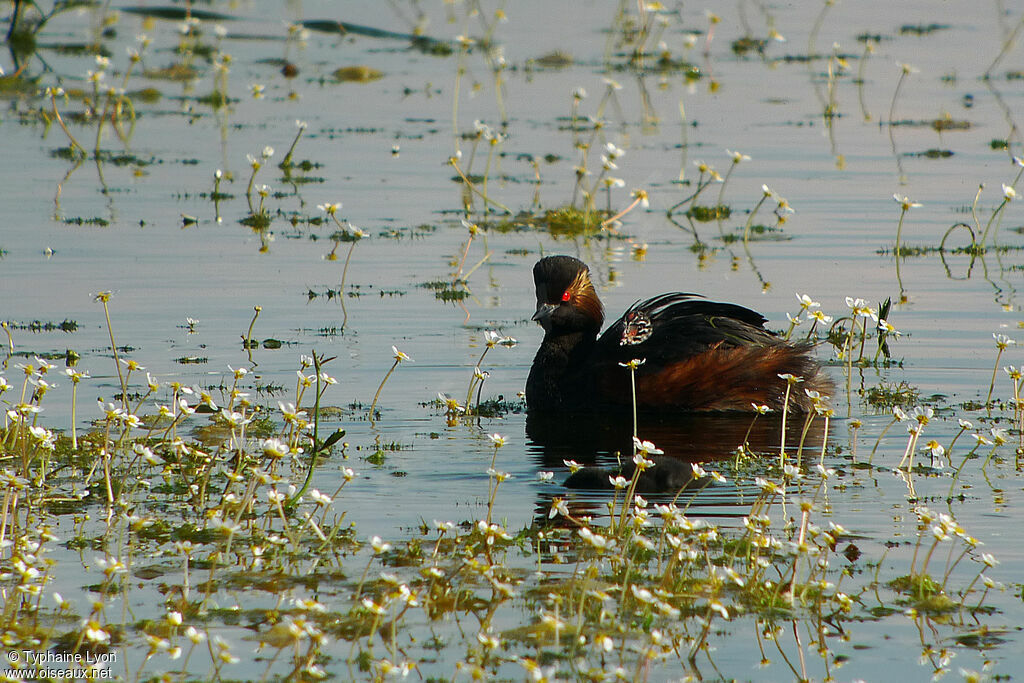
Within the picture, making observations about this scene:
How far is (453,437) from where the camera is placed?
342 inches

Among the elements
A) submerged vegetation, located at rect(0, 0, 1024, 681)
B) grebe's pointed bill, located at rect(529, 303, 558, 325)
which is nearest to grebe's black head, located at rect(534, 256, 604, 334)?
grebe's pointed bill, located at rect(529, 303, 558, 325)

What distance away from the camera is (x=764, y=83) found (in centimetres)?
2127

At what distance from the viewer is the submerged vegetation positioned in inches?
222

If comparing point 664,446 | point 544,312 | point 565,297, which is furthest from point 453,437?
point 565,297

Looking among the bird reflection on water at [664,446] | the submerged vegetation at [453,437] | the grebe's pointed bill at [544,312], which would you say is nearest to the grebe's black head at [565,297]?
the grebe's pointed bill at [544,312]

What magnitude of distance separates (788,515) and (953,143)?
11368 millimetres

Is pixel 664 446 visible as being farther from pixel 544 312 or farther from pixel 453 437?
pixel 544 312

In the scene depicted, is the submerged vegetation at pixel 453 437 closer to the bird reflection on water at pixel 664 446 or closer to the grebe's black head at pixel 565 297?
the bird reflection on water at pixel 664 446

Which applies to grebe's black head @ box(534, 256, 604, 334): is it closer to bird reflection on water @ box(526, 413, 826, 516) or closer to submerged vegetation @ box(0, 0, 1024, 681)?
submerged vegetation @ box(0, 0, 1024, 681)

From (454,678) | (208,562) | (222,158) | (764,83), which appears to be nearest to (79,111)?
(222,158)

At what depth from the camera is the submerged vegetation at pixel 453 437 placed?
5.65 metres

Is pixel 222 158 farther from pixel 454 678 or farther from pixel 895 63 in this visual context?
pixel 454 678

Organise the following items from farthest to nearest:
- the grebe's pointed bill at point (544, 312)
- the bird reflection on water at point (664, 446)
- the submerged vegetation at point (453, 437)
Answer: the grebe's pointed bill at point (544, 312) < the bird reflection on water at point (664, 446) < the submerged vegetation at point (453, 437)

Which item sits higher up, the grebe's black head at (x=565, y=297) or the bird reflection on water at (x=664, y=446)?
the grebe's black head at (x=565, y=297)
